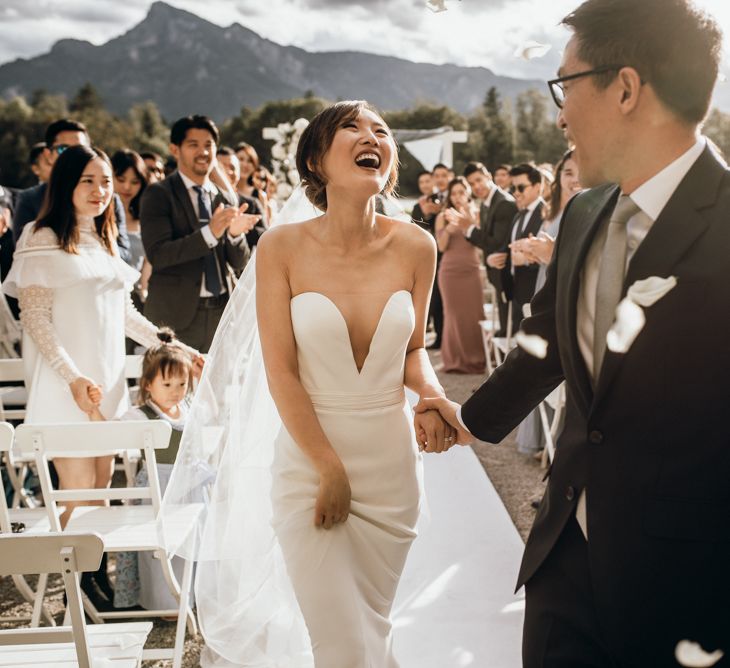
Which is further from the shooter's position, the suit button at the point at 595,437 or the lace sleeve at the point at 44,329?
the lace sleeve at the point at 44,329

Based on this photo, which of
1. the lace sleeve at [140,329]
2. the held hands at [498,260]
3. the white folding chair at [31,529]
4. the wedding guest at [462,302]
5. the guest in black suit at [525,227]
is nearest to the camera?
the white folding chair at [31,529]

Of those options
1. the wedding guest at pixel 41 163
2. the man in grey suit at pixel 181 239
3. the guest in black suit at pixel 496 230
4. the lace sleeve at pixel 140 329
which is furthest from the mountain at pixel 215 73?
Result: the lace sleeve at pixel 140 329

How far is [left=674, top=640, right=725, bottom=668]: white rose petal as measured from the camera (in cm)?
138

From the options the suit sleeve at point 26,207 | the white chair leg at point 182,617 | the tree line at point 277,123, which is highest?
the tree line at point 277,123

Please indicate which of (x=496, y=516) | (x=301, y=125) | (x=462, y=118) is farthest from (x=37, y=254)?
(x=462, y=118)

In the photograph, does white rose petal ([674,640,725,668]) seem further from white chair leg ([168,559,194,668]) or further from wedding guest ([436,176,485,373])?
wedding guest ([436,176,485,373])

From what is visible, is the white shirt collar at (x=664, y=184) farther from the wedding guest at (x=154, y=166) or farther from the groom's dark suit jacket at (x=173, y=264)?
the wedding guest at (x=154, y=166)

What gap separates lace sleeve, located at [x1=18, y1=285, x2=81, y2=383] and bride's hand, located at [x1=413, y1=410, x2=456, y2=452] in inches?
75.0

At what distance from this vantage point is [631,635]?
1.43 meters

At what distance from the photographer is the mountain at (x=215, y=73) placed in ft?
426

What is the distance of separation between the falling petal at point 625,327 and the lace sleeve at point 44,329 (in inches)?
109

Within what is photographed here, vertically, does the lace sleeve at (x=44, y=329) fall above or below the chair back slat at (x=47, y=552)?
above

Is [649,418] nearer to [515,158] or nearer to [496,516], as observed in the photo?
[496,516]

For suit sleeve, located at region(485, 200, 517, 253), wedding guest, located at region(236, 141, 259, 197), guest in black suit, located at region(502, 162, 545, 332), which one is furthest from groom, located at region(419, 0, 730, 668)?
suit sleeve, located at region(485, 200, 517, 253)
